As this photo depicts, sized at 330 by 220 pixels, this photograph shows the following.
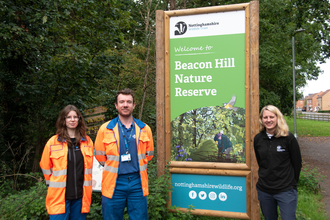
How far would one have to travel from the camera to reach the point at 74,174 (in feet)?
9.80

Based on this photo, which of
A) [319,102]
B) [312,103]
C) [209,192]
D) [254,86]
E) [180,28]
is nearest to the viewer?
[254,86]

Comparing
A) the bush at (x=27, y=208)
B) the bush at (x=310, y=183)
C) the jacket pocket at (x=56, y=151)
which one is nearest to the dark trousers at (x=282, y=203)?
the jacket pocket at (x=56, y=151)

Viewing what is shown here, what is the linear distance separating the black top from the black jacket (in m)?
2.12

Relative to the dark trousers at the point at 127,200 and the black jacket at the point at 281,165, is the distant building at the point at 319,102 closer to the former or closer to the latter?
the black jacket at the point at 281,165

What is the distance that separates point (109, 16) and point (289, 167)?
6.14 m

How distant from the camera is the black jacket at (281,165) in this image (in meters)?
2.98

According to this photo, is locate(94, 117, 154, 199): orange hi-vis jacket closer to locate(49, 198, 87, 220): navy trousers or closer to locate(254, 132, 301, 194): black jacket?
locate(49, 198, 87, 220): navy trousers

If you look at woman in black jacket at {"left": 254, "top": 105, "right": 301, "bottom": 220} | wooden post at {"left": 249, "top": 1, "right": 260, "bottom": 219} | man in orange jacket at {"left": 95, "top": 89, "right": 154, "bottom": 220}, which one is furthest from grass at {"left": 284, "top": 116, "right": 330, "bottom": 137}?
man in orange jacket at {"left": 95, "top": 89, "right": 154, "bottom": 220}

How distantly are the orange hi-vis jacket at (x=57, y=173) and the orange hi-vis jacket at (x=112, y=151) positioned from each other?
0.57ft

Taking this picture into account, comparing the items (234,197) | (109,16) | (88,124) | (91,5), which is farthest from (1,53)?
(234,197)

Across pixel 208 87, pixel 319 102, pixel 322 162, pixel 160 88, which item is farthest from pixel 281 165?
pixel 319 102

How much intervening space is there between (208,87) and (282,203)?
1888 mm

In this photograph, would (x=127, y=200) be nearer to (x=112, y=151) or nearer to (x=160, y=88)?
(x=112, y=151)

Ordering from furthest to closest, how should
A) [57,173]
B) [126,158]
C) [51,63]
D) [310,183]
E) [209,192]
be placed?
[51,63], [310,183], [209,192], [126,158], [57,173]
